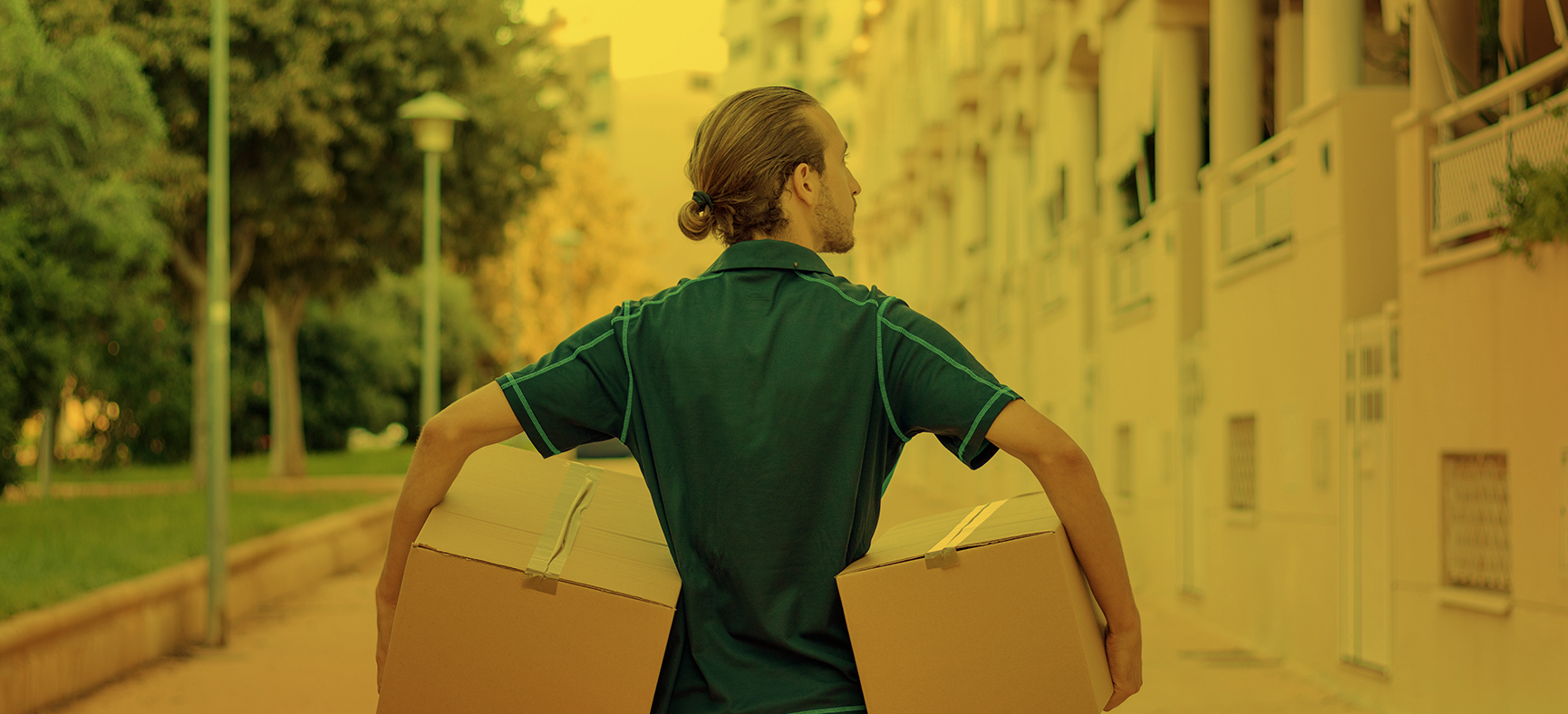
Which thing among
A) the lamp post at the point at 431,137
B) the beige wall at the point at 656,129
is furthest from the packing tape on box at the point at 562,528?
the beige wall at the point at 656,129

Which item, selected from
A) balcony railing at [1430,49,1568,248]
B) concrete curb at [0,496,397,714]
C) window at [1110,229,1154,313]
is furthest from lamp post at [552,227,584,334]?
balcony railing at [1430,49,1568,248]

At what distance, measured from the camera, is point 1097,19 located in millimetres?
16438

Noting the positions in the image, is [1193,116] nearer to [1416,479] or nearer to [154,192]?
[1416,479]

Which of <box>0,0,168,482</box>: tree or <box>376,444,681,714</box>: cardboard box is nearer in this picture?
<box>376,444,681,714</box>: cardboard box

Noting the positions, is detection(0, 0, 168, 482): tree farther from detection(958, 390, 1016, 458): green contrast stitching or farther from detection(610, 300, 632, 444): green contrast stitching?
detection(958, 390, 1016, 458): green contrast stitching

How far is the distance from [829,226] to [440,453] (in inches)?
24.9

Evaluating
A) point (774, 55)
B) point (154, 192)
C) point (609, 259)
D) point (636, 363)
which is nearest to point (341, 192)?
point (154, 192)

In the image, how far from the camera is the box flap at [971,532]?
82.8 inches

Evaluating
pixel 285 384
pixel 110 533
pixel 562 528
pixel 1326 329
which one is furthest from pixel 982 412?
pixel 285 384

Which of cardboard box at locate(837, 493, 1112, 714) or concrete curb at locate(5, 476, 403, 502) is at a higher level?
cardboard box at locate(837, 493, 1112, 714)

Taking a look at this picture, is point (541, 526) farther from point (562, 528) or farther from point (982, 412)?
point (982, 412)

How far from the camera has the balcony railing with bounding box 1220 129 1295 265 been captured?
33.3 ft

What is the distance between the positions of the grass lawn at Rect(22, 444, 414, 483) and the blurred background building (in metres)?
15.7

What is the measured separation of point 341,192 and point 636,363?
2360 cm
